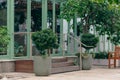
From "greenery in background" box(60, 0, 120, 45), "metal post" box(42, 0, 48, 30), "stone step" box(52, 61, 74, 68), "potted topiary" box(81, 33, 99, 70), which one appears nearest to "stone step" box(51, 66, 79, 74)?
"stone step" box(52, 61, 74, 68)

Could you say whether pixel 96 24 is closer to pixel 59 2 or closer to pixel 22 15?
pixel 59 2

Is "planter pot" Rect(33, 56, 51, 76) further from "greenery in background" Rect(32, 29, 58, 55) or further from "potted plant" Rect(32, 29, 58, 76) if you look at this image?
"greenery in background" Rect(32, 29, 58, 55)

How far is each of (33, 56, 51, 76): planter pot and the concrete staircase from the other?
2.74 ft

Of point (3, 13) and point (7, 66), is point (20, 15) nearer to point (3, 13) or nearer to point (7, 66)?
point (3, 13)

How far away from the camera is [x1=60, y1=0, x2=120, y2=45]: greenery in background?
691 inches

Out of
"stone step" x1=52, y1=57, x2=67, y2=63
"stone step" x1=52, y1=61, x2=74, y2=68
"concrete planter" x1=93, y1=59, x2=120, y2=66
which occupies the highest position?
"stone step" x1=52, y1=57, x2=67, y2=63

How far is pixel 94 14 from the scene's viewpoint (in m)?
18.3

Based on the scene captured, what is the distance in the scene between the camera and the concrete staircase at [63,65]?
14.9 m

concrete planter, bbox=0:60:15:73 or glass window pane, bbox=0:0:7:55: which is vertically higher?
glass window pane, bbox=0:0:7:55

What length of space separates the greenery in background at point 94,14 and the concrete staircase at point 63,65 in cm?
207

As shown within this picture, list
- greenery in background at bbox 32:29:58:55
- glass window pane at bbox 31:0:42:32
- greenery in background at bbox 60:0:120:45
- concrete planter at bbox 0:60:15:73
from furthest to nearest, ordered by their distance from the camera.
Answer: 1. greenery in background at bbox 60:0:120:45
2. glass window pane at bbox 31:0:42:32
3. concrete planter at bbox 0:60:15:73
4. greenery in background at bbox 32:29:58:55

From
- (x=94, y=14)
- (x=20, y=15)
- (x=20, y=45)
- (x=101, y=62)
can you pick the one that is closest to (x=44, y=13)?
(x=20, y=15)

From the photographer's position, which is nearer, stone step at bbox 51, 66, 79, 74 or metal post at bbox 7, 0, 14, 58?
stone step at bbox 51, 66, 79, 74

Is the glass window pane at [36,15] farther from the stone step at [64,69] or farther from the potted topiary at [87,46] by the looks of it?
the stone step at [64,69]
